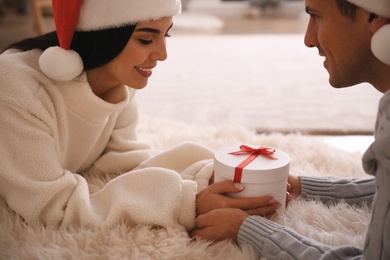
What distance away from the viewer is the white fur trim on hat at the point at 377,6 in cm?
91

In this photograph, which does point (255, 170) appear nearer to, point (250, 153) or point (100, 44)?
point (250, 153)

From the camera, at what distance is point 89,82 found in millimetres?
1284

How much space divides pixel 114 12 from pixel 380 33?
57cm

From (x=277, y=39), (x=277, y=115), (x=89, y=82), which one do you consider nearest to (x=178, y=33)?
(x=277, y=39)

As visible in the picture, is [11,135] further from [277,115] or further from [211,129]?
[277,115]

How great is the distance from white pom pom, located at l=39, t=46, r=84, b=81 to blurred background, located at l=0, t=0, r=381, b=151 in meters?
1.02

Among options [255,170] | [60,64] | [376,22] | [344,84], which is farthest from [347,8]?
[60,64]

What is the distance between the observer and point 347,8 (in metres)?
0.99

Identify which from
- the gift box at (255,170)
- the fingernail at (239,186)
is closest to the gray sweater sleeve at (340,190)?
the gift box at (255,170)

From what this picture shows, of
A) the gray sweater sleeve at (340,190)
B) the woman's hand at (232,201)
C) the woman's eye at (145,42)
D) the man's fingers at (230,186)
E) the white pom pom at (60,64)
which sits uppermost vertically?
the woman's eye at (145,42)

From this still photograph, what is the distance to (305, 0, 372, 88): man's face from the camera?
1008mm

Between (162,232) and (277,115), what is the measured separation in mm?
1207

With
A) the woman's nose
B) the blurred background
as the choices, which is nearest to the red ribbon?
the woman's nose

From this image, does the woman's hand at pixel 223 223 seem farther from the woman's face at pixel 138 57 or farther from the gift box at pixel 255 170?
the woman's face at pixel 138 57
